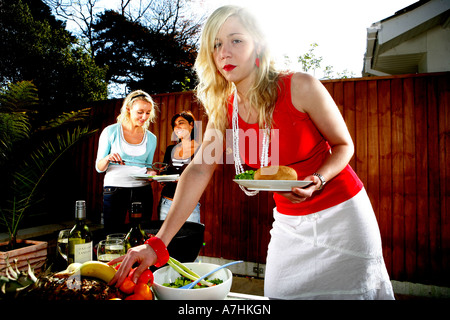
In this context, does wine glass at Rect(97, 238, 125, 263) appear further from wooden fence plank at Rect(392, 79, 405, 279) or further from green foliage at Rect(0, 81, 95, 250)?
wooden fence plank at Rect(392, 79, 405, 279)

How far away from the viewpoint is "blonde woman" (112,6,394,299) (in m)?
1.13

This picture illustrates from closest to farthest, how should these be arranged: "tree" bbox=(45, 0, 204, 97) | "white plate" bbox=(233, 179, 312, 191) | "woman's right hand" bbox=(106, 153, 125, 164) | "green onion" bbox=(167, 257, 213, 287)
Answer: "green onion" bbox=(167, 257, 213, 287), "white plate" bbox=(233, 179, 312, 191), "woman's right hand" bbox=(106, 153, 125, 164), "tree" bbox=(45, 0, 204, 97)

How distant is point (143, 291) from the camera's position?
84cm

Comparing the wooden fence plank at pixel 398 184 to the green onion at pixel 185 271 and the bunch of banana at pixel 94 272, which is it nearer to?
the green onion at pixel 185 271

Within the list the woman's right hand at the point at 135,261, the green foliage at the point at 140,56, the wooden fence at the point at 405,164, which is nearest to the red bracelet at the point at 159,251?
the woman's right hand at the point at 135,261

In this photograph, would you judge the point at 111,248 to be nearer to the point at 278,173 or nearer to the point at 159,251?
the point at 159,251

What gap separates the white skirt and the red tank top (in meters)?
0.04

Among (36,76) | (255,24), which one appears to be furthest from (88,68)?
(255,24)

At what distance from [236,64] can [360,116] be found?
3.13 meters

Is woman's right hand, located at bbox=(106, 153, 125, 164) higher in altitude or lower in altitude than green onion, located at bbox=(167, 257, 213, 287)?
higher

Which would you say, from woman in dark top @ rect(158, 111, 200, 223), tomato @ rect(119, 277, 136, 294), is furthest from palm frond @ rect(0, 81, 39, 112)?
tomato @ rect(119, 277, 136, 294)

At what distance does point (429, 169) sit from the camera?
3.56 metres

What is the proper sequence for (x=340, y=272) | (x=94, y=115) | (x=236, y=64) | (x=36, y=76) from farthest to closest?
(x=36, y=76) → (x=94, y=115) → (x=236, y=64) → (x=340, y=272)
